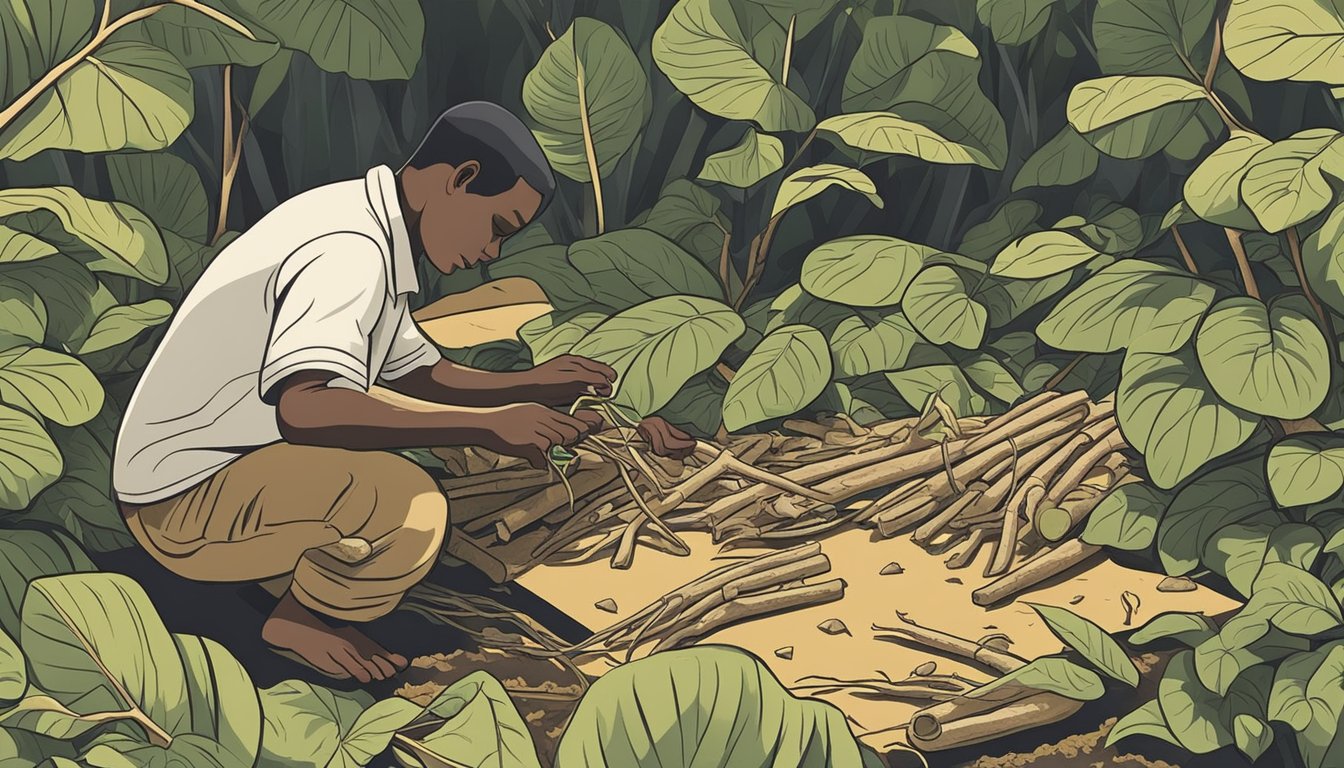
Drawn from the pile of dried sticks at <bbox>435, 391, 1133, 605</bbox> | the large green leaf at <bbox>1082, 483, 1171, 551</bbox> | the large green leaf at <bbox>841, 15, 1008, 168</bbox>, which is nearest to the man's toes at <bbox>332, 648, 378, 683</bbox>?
the pile of dried sticks at <bbox>435, 391, 1133, 605</bbox>

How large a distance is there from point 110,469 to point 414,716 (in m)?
0.64

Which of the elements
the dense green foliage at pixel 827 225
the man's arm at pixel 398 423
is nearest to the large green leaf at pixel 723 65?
the dense green foliage at pixel 827 225

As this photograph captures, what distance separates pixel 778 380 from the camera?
7.93ft

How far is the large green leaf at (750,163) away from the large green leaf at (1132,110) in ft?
1.52

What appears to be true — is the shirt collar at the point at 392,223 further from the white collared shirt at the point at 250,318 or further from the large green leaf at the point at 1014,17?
the large green leaf at the point at 1014,17

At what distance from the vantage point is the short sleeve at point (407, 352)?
215 cm

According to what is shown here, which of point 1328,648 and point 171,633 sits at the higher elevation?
point 171,633

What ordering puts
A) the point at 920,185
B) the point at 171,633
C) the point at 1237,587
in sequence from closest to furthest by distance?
the point at 171,633 < the point at 1237,587 < the point at 920,185

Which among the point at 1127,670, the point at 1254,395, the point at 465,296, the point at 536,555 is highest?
the point at 465,296

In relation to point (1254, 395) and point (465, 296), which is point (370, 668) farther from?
point (1254, 395)

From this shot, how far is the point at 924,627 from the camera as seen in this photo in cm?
223

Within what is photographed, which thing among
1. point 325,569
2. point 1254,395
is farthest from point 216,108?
point 1254,395

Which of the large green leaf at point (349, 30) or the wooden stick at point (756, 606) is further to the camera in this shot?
the large green leaf at point (349, 30)

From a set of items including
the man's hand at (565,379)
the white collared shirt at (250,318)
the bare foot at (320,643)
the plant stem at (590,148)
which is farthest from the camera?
the plant stem at (590,148)
